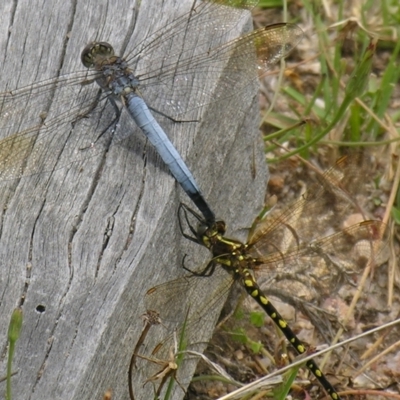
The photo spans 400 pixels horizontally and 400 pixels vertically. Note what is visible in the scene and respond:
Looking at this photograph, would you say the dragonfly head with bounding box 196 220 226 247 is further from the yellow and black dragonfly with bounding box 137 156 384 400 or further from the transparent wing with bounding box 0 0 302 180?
the transparent wing with bounding box 0 0 302 180

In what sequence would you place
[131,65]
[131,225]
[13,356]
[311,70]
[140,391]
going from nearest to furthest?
[13,356], [131,225], [140,391], [131,65], [311,70]

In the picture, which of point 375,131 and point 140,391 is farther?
point 375,131

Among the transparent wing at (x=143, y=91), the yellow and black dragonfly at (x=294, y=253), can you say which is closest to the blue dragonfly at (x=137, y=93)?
the transparent wing at (x=143, y=91)

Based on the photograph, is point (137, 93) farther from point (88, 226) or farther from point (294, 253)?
point (294, 253)

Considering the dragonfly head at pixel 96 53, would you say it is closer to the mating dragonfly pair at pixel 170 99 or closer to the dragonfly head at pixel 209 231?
the mating dragonfly pair at pixel 170 99

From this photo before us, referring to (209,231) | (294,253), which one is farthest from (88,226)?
(294,253)

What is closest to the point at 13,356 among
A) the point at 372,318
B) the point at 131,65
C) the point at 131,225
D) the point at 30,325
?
the point at 30,325

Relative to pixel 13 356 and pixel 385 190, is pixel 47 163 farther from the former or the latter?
pixel 385 190
